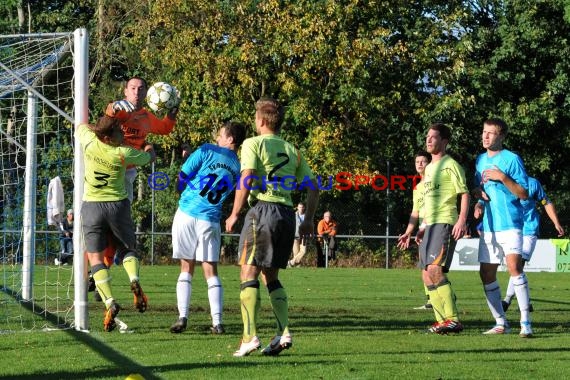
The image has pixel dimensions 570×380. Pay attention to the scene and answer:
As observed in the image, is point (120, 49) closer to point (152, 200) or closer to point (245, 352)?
point (152, 200)

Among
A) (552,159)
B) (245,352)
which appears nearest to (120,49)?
(552,159)

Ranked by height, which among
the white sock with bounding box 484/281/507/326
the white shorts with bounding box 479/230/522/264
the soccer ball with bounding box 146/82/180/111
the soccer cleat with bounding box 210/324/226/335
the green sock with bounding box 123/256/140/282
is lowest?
the soccer cleat with bounding box 210/324/226/335

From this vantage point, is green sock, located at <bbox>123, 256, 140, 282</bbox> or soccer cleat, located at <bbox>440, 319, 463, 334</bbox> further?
soccer cleat, located at <bbox>440, 319, 463, 334</bbox>

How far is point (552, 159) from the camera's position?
115 feet

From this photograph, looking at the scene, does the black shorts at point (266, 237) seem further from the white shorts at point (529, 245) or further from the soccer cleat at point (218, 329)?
the white shorts at point (529, 245)

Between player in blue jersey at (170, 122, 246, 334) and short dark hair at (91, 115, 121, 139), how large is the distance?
79 cm

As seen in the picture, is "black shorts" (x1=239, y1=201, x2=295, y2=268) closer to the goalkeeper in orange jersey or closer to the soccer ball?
the goalkeeper in orange jersey

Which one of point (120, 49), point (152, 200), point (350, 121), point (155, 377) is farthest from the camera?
point (120, 49)

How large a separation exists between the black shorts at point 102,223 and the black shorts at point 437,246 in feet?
9.45

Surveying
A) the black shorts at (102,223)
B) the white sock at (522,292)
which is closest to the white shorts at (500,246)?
Answer: the white sock at (522,292)

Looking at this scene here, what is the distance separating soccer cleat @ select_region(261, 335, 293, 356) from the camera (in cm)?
793

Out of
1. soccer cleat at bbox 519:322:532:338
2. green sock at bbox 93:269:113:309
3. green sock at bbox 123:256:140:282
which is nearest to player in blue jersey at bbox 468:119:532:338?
soccer cleat at bbox 519:322:532:338

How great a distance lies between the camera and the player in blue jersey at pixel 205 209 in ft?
32.1

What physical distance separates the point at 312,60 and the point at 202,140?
3.99 metres
